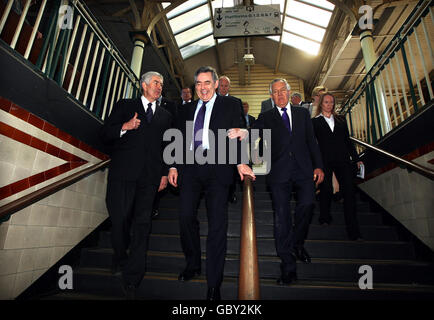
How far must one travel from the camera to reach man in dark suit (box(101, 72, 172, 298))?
Answer: 5.69 ft

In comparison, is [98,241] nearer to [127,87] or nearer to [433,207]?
[127,87]

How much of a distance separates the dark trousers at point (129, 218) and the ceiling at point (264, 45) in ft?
15.2

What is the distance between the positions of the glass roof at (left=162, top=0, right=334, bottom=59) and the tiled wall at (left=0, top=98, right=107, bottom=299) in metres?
6.23

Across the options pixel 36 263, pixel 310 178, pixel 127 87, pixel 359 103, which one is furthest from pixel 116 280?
pixel 359 103

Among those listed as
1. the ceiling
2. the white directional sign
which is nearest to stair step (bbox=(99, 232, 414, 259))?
the white directional sign

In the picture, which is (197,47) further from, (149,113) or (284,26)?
(149,113)

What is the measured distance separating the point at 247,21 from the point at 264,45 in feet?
17.9

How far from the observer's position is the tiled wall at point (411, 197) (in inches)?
84.8

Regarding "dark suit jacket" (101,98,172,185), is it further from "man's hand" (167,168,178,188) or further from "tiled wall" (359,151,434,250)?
"tiled wall" (359,151,434,250)

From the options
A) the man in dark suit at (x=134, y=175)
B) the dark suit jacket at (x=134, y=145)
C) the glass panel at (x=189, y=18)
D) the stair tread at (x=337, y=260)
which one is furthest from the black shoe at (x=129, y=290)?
the glass panel at (x=189, y=18)

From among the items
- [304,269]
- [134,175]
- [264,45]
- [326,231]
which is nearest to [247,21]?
[326,231]

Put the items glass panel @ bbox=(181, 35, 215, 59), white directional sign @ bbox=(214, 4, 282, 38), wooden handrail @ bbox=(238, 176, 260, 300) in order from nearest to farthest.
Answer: wooden handrail @ bbox=(238, 176, 260, 300), white directional sign @ bbox=(214, 4, 282, 38), glass panel @ bbox=(181, 35, 215, 59)

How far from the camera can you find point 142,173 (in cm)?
182

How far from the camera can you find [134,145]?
185cm
